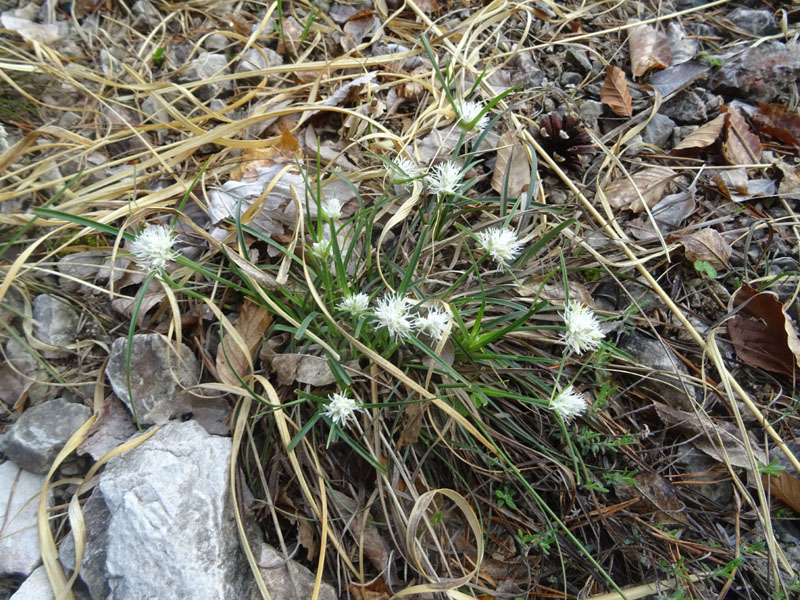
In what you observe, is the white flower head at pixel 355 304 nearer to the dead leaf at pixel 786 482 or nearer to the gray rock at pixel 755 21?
the dead leaf at pixel 786 482

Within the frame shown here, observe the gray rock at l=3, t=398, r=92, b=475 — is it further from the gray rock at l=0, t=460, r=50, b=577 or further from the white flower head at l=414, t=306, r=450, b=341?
the white flower head at l=414, t=306, r=450, b=341

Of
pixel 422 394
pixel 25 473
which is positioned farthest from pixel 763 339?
pixel 25 473

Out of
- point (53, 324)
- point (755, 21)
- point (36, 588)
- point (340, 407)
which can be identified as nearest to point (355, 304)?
point (340, 407)

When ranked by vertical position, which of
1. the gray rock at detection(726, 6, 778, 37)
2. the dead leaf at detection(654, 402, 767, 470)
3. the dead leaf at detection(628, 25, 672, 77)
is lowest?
the dead leaf at detection(654, 402, 767, 470)

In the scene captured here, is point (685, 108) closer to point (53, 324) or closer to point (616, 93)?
point (616, 93)

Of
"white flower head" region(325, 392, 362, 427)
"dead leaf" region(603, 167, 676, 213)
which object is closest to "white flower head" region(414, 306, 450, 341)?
"white flower head" region(325, 392, 362, 427)

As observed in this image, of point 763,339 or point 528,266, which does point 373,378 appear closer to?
point 528,266

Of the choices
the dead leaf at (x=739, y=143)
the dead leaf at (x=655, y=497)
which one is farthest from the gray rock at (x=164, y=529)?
the dead leaf at (x=739, y=143)
